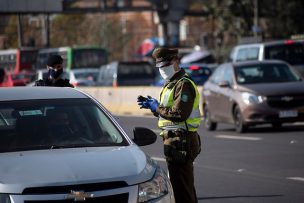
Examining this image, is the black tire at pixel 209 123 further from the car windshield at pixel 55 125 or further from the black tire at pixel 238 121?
the car windshield at pixel 55 125

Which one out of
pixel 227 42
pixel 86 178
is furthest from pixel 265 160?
pixel 227 42

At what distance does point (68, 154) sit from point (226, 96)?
14.3 m

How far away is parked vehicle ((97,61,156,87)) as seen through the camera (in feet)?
131

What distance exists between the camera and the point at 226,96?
864 inches

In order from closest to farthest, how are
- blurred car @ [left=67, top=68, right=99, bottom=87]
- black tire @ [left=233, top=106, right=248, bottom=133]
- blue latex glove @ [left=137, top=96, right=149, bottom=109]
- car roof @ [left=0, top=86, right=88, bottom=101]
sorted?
car roof @ [left=0, top=86, right=88, bottom=101]
blue latex glove @ [left=137, top=96, right=149, bottom=109]
black tire @ [left=233, top=106, right=248, bottom=133]
blurred car @ [left=67, top=68, right=99, bottom=87]

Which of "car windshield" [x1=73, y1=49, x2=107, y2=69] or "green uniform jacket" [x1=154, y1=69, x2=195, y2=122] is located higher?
"green uniform jacket" [x1=154, y1=69, x2=195, y2=122]

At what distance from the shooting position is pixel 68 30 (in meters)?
93.5

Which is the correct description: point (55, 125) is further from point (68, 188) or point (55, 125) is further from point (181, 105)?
point (68, 188)

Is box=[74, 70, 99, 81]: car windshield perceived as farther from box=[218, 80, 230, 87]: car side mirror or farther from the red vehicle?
box=[218, 80, 230, 87]: car side mirror

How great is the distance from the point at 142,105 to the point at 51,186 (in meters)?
2.18

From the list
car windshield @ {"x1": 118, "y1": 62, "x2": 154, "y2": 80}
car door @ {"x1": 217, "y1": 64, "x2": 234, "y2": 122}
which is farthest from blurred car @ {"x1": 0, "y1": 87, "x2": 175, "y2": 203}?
car windshield @ {"x1": 118, "y1": 62, "x2": 154, "y2": 80}

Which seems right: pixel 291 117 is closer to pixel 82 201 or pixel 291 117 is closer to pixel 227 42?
pixel 82 201

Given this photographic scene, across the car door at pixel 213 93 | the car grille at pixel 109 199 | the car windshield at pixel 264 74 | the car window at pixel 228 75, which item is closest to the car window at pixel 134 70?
the car door at pixel 213 93

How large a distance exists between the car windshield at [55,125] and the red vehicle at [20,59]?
201 feet
